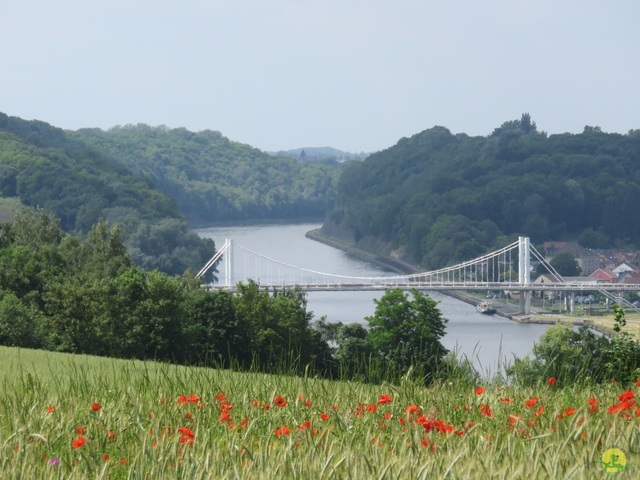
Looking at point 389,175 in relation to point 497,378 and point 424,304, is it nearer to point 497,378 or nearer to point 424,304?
point 424,304

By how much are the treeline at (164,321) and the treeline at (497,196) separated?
175ft

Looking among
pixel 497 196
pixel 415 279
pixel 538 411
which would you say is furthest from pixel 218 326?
pixel 497 196

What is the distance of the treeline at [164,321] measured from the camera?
20516 millimetres

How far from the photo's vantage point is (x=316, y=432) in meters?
3.65

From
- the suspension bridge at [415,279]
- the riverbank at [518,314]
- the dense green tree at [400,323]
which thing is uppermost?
the dense green tree at [400,323]

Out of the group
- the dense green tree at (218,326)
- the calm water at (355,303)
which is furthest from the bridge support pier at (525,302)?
the dense green tree at (218,326)

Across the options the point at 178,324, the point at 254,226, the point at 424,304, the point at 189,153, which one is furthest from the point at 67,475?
the point at 189,153

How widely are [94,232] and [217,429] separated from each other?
33.1 m

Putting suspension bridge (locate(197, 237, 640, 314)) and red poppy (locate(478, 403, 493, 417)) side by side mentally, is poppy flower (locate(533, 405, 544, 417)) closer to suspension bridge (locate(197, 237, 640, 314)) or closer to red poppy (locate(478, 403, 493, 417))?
red poppy (locate(478, 403, 493, 417))

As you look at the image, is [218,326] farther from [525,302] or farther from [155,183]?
[155,183]

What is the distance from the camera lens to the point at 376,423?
3.83 meters

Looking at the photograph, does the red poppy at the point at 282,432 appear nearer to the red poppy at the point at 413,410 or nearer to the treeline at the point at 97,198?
the red poppy at the point at 413,410

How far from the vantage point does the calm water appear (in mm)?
42875

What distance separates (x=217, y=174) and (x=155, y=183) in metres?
11.3
